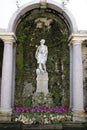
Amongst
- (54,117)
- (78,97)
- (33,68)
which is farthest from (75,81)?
(33,68)

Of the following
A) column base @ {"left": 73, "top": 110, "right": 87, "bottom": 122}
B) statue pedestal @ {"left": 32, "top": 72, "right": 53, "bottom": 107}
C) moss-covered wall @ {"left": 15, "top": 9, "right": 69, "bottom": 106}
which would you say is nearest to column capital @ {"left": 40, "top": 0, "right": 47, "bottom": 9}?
moss-covered wall @ {"left": 15, "top": 9, "right": 69, "bottom": 106}

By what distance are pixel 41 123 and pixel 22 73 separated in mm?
3481

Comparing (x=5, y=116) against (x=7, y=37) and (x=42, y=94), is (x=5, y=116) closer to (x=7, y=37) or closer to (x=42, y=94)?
(x=42, y=94)

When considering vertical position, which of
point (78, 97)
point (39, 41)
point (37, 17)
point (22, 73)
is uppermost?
point (37, 17)

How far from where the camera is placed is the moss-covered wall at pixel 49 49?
12.8 metres

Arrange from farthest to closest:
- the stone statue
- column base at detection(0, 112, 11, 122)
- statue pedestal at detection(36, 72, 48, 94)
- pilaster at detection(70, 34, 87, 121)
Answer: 1. the stone statue
2. statue pedestal at detection(36, 72, 48, 94)
3. pilaster at detection(70, 34, 87, 121)
4. column base at detection(0, 112, 11, 122)

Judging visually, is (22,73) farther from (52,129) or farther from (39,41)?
(52,129)

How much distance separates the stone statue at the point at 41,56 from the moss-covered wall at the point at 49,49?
0.72m

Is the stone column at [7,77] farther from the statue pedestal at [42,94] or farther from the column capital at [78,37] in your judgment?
the column capital at [78,37]

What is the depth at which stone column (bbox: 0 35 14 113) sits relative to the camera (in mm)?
10945

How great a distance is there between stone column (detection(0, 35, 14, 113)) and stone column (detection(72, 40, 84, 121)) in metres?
2.64

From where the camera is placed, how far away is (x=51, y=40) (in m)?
13.3

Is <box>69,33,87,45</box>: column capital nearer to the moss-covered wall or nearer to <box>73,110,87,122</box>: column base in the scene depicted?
the moss-covered wall

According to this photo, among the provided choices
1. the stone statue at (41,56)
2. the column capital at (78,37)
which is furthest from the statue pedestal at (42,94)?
the column capital at (78,37)
